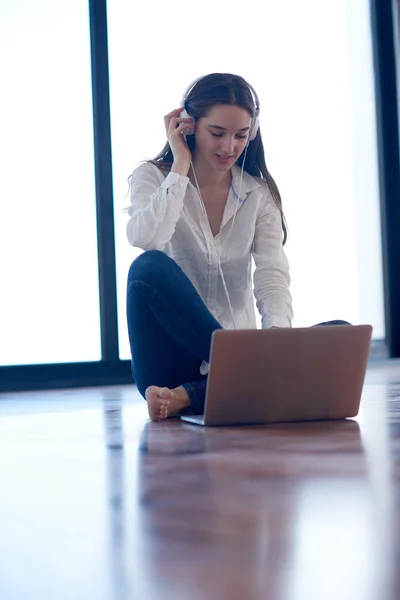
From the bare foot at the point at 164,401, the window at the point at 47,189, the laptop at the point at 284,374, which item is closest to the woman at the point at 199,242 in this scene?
the bare foot at the point at 164,401

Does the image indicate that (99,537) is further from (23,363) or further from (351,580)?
(23,363)

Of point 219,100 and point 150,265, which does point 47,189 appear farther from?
point 150,265

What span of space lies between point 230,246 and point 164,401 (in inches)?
17.4

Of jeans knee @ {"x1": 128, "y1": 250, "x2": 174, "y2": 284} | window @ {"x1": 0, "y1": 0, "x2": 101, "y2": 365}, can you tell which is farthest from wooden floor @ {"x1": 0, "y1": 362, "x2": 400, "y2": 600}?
window @ {"x1": 0, "y1": 0, "x2": 101, "y2": 365}

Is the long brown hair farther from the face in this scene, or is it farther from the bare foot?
the bare foot

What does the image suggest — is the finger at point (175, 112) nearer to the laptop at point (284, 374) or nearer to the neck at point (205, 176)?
the neck at point (205, 176)

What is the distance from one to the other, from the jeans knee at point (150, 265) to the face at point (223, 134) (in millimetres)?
326

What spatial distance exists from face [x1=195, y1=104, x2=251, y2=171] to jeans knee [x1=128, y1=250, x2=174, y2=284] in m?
0.33

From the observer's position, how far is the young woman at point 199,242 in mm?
1788

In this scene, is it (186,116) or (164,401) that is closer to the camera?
(164,401)

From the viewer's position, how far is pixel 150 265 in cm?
178

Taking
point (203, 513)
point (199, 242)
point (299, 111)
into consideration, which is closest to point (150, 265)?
point (199, 242)

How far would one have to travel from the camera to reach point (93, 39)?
352 centimetres

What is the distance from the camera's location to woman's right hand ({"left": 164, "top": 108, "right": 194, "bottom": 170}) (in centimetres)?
196
